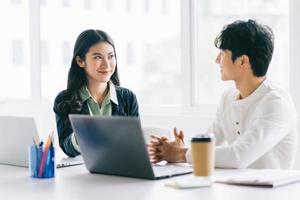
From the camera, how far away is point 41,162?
2.18m

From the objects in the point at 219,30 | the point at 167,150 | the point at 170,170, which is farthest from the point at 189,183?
the point at 219,30

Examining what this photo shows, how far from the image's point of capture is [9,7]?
503cm

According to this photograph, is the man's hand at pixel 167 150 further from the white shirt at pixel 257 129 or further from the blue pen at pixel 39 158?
the blue pen at pixel 39 158

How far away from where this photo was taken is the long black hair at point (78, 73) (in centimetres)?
297

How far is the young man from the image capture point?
2.35m

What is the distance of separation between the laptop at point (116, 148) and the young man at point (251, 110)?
0.24 metres

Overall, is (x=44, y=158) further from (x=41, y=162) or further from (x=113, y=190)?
(x=113, y=190)

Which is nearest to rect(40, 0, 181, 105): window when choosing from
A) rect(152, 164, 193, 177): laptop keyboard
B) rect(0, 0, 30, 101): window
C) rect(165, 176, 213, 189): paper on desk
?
rect(0, 0, 30, 101): window

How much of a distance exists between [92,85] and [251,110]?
87 cm

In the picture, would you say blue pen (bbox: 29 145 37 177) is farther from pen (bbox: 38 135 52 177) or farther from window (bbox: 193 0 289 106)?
window (bbox: 193 0 289 106)

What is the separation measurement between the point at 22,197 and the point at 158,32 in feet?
8.53

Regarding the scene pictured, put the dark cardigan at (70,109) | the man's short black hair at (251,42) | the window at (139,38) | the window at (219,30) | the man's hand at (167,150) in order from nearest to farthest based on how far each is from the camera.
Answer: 1. the man's hand at (167,150)
2. the man's short black hair at (251,42)
3. the dark cardigan at (70,109)
4. the window at (219,30)
5. the window at (139,38)

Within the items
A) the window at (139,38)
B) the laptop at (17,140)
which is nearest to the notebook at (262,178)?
the laptop at (17,140)

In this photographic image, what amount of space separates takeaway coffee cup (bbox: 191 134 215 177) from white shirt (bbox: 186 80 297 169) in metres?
0.23
